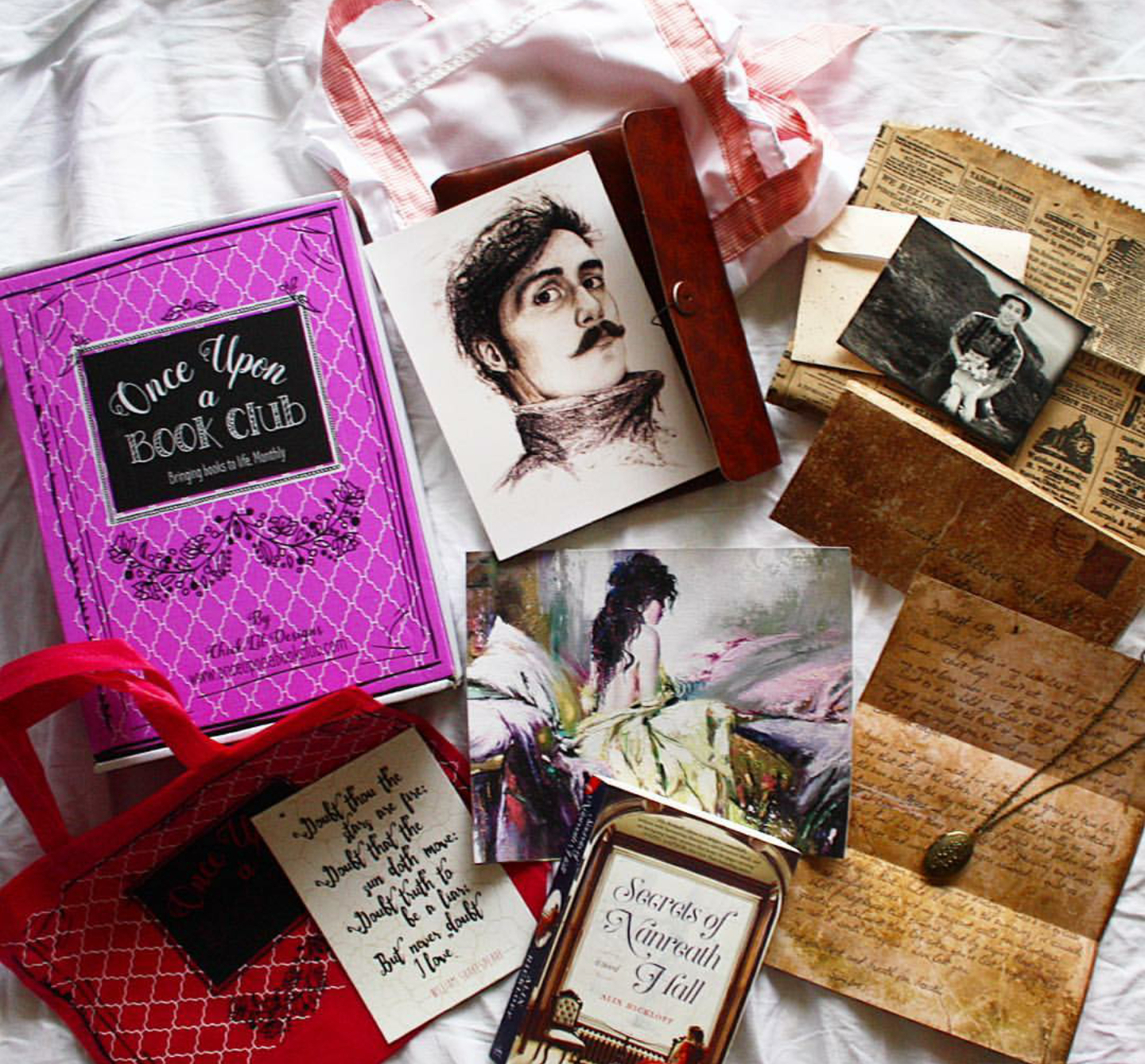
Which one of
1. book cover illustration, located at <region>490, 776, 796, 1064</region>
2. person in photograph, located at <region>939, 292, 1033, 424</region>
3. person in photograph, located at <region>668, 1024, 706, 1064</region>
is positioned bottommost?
person in photograph, located at <region>668, 1024, 706, 1064</region>

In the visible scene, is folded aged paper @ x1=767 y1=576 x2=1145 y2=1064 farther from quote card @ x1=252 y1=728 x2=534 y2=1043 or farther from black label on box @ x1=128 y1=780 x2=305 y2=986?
black label on box @ x1=128 y1=780 x2=305 y2=986

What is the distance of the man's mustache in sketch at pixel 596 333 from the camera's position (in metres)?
0.83

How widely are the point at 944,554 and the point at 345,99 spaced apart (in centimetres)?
57

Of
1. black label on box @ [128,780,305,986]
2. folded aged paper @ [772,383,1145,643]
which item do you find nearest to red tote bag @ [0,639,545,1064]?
black label on box @ [128,780,305,986]

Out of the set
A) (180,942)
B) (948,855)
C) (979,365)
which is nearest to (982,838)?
(948,855)

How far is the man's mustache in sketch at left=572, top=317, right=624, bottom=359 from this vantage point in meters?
0.83

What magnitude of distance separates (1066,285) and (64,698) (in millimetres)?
782

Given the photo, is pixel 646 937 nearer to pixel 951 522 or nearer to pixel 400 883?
pixel 400 883

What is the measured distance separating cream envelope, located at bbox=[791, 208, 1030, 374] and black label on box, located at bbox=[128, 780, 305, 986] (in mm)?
526

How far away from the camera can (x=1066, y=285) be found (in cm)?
84

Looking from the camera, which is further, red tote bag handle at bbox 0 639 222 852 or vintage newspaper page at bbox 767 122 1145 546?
vintage newspaper page at bbox 767 122 1145 546

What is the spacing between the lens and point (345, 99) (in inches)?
32.7

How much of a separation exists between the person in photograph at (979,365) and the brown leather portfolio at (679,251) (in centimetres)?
14

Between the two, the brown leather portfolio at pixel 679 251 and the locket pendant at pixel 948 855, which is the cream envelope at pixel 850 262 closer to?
the brown leather portfolio at pixel 679 251
